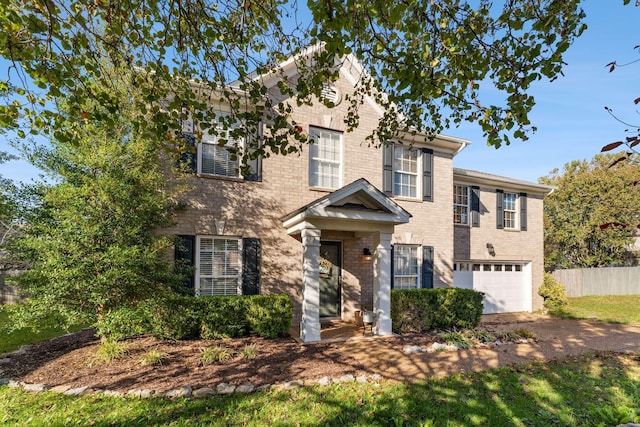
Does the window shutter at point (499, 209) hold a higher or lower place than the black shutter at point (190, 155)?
lower

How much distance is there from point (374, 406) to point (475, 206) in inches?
435

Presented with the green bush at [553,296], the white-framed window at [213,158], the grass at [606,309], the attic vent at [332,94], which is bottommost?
the grass at [606,309]

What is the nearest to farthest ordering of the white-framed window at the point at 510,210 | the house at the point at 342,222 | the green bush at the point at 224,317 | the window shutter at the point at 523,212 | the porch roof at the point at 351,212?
the green bush at the point at 224,317, the porch roof at the point at 351,212, the house at the point at 342,222, the white-framed window at the point at 510,210, the window shutter at the point at 523,212

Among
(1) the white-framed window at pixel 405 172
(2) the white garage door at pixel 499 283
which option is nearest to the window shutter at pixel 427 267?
(1) the white-framed window at pixel 405 172

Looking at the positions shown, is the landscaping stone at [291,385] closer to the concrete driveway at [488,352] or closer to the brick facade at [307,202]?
the concrete driveway at [488,352]

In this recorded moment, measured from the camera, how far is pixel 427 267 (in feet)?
38.0

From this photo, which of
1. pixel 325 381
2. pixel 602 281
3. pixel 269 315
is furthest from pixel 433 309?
pixel 602 281

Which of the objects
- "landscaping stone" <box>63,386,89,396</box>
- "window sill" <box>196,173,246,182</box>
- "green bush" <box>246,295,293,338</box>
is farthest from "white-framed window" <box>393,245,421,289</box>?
"landscaping stone" <box>63,386,89,396</box>

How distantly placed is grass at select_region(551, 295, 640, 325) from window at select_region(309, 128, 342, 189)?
10569 mm

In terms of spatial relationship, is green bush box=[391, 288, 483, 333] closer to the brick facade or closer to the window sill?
the brick facade


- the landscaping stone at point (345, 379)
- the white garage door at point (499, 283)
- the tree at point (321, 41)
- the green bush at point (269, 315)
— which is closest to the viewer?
the tree at point (321, 41)

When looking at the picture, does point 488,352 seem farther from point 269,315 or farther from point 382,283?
point 269,315

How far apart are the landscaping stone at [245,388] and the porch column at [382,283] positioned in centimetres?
443

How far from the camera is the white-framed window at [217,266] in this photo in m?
8.83
